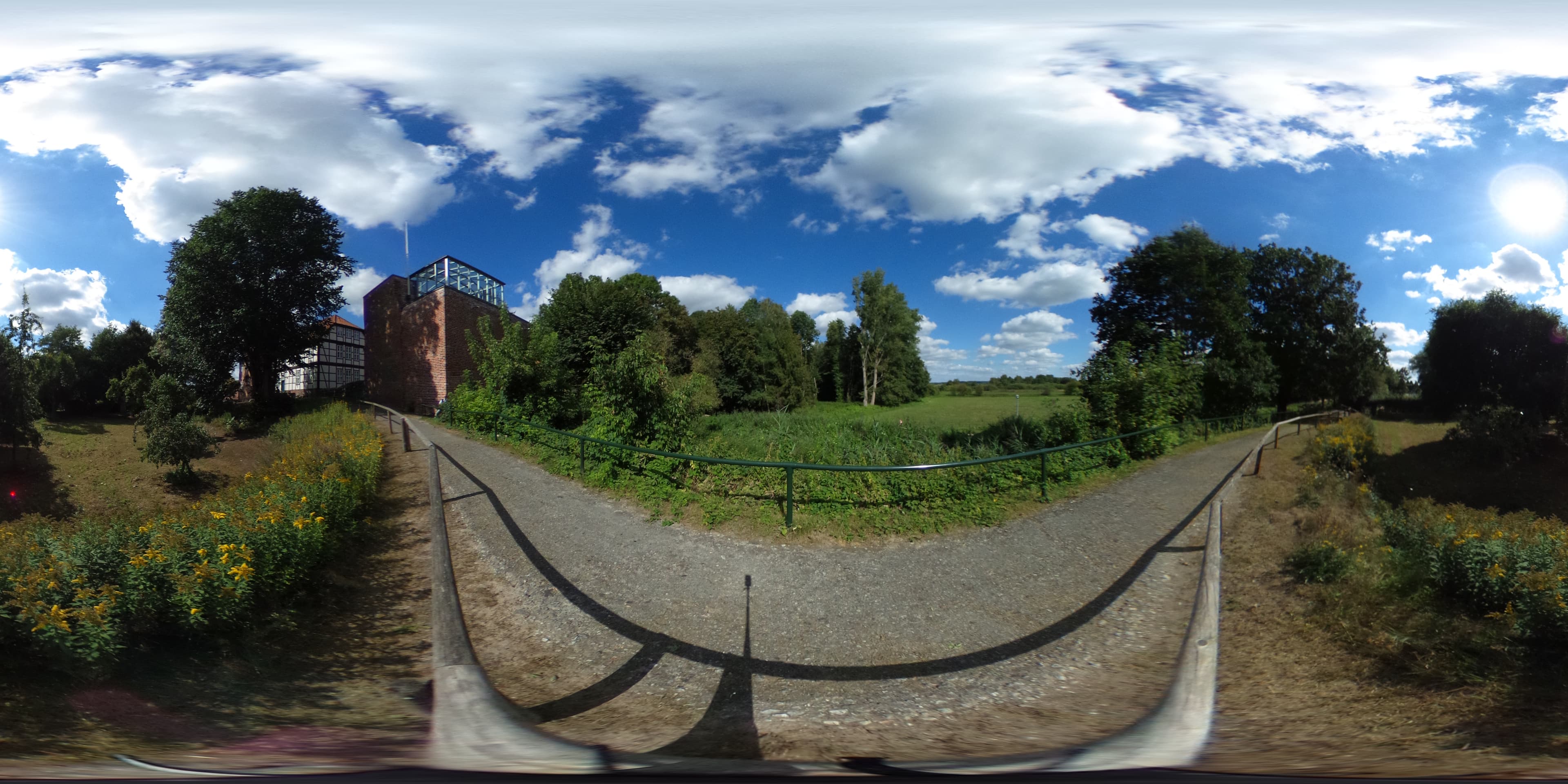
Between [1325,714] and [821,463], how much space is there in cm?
521

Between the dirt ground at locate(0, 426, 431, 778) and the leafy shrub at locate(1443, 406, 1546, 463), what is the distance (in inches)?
557

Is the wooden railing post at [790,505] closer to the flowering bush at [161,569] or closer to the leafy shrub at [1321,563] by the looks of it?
the flowering bush at [161,569]

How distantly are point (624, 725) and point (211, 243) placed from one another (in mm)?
13959

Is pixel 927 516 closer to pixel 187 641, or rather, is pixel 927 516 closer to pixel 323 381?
pixel 187 641

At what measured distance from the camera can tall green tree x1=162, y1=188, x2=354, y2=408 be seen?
399 inches

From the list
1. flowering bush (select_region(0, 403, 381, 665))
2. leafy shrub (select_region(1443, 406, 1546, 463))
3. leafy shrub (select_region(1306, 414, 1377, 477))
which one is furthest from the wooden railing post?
leafy shrub (select_region(1443, 406, 1546, 463))

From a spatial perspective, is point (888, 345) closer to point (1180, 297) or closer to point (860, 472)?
point (1180, 297)

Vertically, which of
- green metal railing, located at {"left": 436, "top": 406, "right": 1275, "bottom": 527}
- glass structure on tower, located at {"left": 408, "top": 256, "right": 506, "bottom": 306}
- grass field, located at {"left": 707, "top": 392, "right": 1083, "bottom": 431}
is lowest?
green metal railing, located at {"left": 436, "top": 406, "right": 1275, "bottom": 527}

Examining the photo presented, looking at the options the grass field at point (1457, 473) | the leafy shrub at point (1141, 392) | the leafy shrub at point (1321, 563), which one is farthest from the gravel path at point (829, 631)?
the leafy shrub at point (1141, 392)

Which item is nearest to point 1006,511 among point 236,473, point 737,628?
point 737,628

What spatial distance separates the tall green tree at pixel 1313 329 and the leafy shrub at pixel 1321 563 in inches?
205

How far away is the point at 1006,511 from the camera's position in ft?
19.6

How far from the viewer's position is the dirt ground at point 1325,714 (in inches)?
71.7

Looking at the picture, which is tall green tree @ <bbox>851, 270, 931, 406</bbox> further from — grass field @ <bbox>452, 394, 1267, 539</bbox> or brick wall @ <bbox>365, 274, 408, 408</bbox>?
brick wall @ <bbox>365, 274, 408, 408</bbox>
